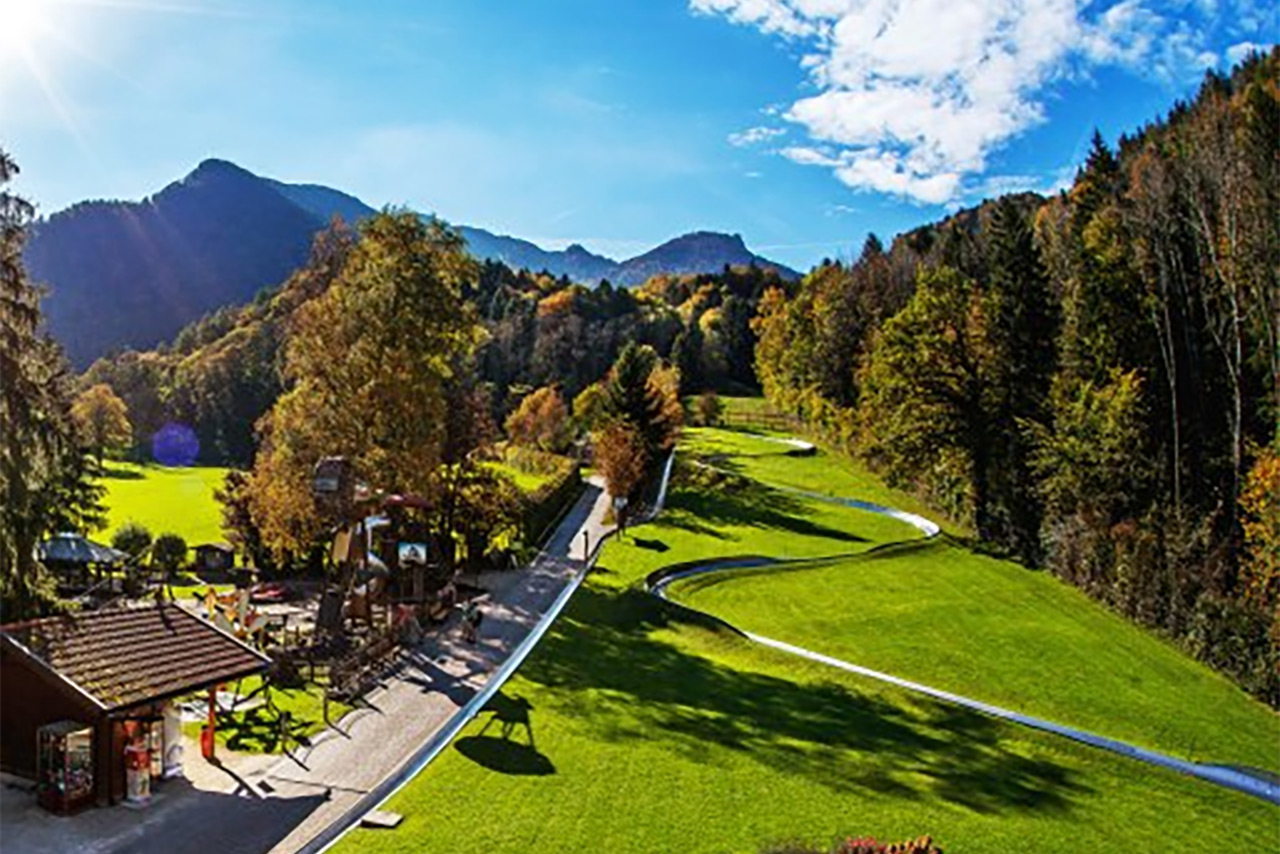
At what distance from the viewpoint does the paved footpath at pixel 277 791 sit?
51.2 ft

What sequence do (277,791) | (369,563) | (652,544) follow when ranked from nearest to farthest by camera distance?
(277,791)
(369,563)
(652,544)

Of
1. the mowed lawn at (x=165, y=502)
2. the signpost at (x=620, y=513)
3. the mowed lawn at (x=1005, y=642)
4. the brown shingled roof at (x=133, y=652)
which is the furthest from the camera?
the mowed lawn at (x=165, y=502)

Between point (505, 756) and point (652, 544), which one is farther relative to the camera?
point (652, 544)

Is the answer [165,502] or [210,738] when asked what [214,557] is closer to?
[210,738]

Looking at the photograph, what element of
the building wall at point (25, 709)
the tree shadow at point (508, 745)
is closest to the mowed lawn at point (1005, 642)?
the tree shadow at point (508, 745)

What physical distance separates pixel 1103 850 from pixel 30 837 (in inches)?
666

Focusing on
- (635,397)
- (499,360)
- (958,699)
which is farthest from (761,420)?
(958,699)

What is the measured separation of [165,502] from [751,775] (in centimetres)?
5569

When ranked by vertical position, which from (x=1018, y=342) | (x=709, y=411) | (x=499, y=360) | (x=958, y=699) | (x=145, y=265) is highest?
(x=145, y=265)

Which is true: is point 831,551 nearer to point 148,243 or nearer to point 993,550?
point 993,550

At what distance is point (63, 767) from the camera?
16391 mm

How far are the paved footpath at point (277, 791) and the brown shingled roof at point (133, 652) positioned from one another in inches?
70.8

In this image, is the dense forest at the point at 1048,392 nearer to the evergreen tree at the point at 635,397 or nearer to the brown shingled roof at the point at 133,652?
the evergreen tree at the point at 635,397

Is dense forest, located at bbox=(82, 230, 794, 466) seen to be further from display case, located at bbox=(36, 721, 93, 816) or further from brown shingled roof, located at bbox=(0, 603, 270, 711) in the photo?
display case, located at bbox=(36, 721, 93, 816)
